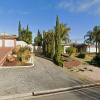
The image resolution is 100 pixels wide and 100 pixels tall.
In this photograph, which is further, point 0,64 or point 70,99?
point 0,64

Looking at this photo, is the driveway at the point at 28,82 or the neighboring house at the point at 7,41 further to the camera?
the neighboring house at the point at 7,41

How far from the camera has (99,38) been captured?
2328 cm

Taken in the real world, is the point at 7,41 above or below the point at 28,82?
above

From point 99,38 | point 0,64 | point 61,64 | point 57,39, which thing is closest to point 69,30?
point 57,39

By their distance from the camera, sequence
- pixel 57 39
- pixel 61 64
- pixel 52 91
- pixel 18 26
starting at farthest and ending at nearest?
pixel 18 26
pixel 57 39
pixel 61 64
pixel 52 91

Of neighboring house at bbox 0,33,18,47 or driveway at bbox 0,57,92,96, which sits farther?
neighboring house at bbox 0,33,18,47

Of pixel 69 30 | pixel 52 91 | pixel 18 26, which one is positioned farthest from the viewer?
pixel 18 26

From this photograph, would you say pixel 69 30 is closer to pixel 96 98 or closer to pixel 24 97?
pixel 96 98

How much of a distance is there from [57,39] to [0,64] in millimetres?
9659

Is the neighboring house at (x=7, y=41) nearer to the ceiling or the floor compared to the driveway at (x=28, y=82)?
nearer to the ceiling

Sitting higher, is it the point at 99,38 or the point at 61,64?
the point at 99,38

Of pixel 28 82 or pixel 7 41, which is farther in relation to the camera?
pixel 7 41

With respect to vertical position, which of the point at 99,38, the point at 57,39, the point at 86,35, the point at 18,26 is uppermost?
the point at 18,26

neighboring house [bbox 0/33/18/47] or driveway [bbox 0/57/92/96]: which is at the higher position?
neighboring house [bbox 0/33/18/47]
